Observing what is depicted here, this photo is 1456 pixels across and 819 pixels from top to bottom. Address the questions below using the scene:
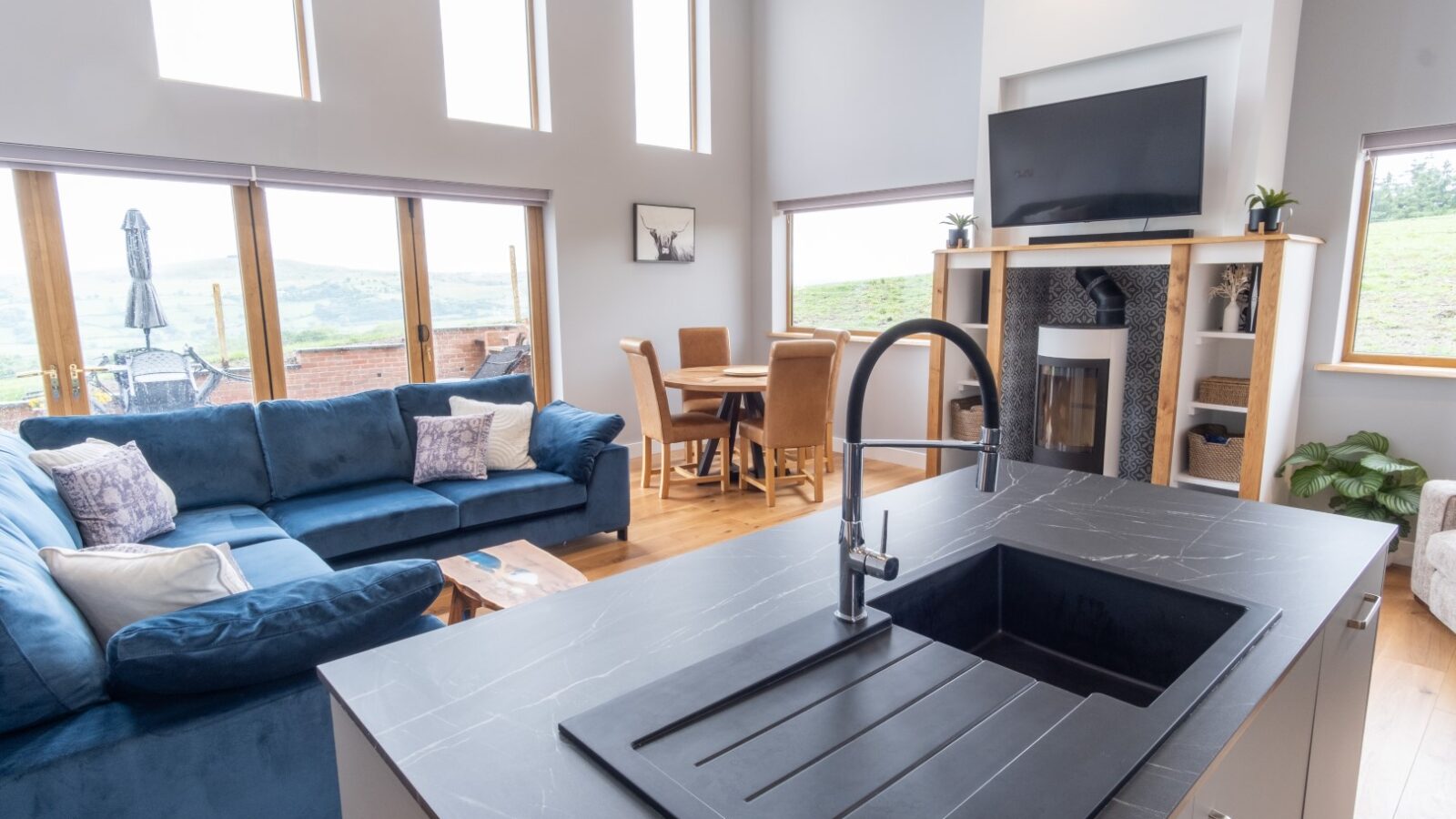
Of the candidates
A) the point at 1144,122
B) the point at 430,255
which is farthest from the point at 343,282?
the point at 1144,122

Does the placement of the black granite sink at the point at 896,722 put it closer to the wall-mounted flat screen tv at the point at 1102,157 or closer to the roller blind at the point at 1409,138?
the wall-mounted flat screen tv at the point at 1102,157

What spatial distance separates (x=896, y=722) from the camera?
2.91 ft

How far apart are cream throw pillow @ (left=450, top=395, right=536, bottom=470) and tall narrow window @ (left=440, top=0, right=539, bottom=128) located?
2039 mm

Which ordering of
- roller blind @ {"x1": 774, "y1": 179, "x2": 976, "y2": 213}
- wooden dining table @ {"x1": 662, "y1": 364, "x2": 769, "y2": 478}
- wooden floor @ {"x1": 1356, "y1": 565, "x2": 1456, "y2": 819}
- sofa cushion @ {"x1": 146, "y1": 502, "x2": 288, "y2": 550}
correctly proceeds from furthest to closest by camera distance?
roller blind @ {"x1": 774, "y1": 179, "x2": 976, "y2": 213} < wooden dining table @ {"x1": 662, "y1": 364, "x2": 769, "y2": 478} < sofa cushion @ {"x1": 146, "y1": 502, "x2": 288, "y2": 550} < wooden floor @ {"x1": 1356, "y1": 565, "x2": 1456, "y2": 819}

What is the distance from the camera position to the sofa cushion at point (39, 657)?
137 centimetres

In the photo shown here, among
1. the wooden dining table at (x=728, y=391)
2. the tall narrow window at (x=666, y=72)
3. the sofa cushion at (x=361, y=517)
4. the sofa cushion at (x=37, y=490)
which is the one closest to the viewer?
the sofa cushion at (x=37, y=490)

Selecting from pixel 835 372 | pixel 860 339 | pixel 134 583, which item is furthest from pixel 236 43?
pixel 860 339

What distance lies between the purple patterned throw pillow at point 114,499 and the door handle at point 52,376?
1267mm

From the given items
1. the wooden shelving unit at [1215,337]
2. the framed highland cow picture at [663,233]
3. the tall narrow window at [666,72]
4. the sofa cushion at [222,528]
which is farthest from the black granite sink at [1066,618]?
the tall narrow window at [666,72]

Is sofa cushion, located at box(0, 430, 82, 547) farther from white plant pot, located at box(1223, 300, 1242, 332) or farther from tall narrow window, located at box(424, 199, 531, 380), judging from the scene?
white plant pot, located at box(1223, 300, 1242, 332)

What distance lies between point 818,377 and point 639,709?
12.2 feet

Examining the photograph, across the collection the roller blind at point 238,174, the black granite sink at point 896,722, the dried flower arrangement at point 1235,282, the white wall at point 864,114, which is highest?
the white wall at point 864,114

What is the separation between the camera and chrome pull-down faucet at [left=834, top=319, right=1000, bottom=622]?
3.36ft

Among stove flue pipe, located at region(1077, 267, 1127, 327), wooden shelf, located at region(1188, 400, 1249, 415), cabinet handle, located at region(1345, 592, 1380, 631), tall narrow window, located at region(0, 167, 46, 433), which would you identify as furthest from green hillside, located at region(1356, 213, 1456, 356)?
tall narrow window, located at region(0, 167, 46, 433)
